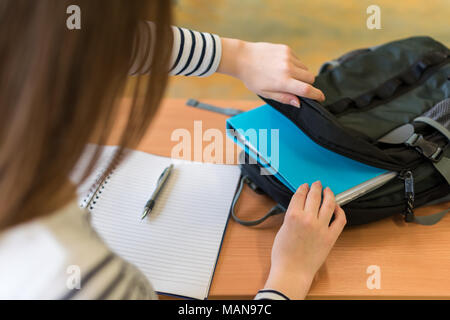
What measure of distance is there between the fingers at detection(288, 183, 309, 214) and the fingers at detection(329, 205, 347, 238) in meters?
0.06

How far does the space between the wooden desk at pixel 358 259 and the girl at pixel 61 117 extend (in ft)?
0.61

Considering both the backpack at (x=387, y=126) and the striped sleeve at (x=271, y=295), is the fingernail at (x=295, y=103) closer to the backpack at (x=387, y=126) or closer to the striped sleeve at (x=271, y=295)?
the backpack at (x=387, y=126)

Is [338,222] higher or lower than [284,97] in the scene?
lower

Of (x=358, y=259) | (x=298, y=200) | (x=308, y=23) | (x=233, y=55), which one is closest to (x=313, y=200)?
(x=298, y=200)

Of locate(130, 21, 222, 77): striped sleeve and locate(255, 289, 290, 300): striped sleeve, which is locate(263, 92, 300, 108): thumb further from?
locate(255, 289, 290, 300): striped sleeve

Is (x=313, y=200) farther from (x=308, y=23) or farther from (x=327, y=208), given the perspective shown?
(x=308, y=23)

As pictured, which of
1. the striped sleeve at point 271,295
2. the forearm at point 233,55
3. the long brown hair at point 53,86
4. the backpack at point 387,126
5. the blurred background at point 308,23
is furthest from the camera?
the blurred background at point 308,23

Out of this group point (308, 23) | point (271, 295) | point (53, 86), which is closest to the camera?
point (53, 86)

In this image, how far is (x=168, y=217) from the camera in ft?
2.48

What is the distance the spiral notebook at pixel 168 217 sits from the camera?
2.20 feet

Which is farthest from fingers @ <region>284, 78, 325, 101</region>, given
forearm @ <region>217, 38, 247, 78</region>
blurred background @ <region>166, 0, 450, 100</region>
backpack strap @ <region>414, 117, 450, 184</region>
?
blurred background @ <region>166, 0, 450, 100</region>

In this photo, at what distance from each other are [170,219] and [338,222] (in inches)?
12.1

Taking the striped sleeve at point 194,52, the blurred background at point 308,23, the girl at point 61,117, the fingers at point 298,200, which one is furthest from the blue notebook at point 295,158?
the blurred background at point 308,23

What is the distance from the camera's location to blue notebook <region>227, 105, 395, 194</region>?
0.72m
